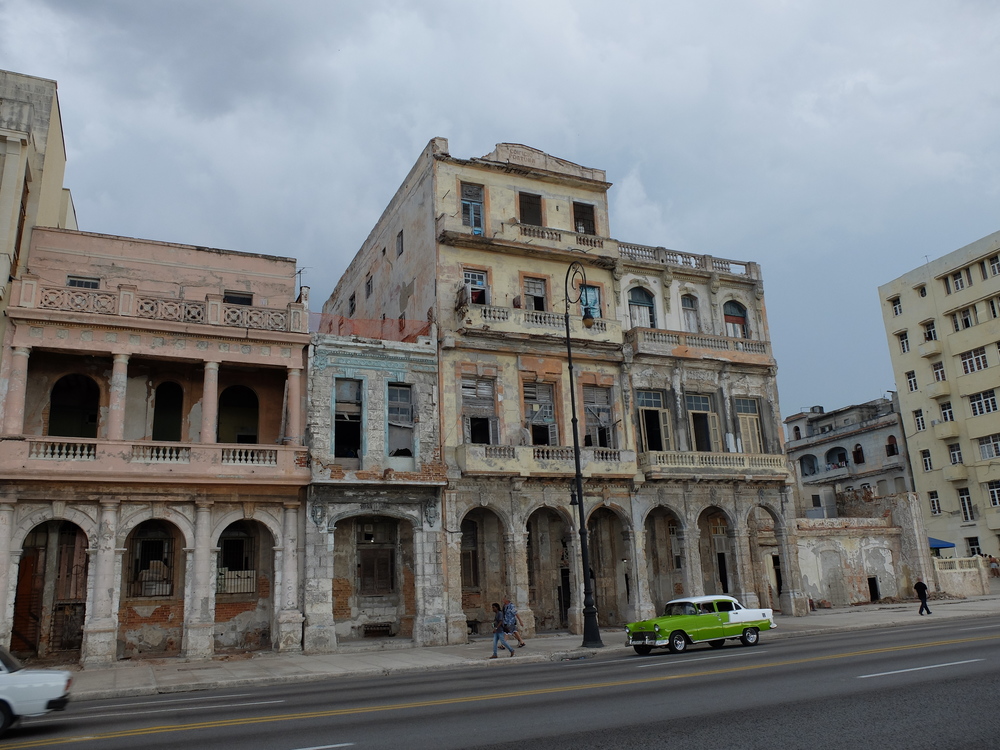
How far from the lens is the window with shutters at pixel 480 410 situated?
98.9ft

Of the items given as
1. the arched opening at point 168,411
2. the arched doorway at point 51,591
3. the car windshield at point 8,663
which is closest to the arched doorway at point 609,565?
the arched opening at point 168,411

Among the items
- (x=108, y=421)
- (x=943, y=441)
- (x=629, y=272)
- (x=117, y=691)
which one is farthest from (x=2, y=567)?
(x=943, y=441)

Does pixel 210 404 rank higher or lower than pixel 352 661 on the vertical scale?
higher

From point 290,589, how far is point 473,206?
16.3m

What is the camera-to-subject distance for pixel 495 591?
30.4 metres

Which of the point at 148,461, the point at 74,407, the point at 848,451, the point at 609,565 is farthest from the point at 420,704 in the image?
the point at 848,451

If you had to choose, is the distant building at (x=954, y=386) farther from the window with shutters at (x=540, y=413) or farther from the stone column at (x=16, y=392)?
the stone column at (x=16, y=392)

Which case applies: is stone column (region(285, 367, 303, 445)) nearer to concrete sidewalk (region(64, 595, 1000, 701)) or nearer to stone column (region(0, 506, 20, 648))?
concrete sidewalk (region(64, 595, 1000, 701))

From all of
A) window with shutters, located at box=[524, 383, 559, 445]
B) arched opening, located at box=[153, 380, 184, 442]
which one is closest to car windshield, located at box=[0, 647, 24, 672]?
arched opening, located at box=[153, 380, 184, 442]

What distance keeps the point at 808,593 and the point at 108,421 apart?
30.3 metres

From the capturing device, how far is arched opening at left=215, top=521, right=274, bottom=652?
25.9m

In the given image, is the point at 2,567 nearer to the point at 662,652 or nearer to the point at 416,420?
the point at 416,420

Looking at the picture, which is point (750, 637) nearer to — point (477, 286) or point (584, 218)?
point (477, 286)

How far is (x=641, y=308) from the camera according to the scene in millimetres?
35250
